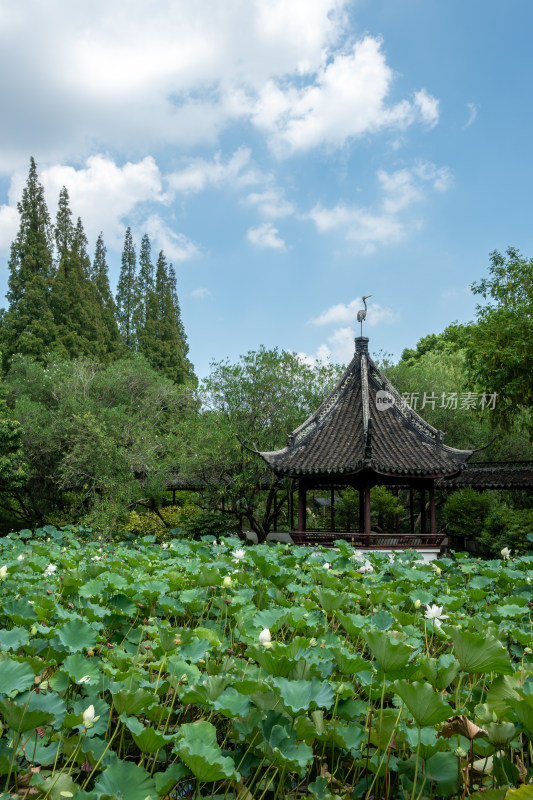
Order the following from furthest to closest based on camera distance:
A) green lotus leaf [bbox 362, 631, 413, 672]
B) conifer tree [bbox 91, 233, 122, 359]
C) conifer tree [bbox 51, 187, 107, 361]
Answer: conifer tree [bbox 91, 233, 122, 359] < conifer tree [bbox 51, 187, 107, 361] < green lotus leaf [bbox 362, 631, 413, 672]

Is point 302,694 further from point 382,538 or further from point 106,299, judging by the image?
point 106,299

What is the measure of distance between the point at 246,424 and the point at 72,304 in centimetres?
1524

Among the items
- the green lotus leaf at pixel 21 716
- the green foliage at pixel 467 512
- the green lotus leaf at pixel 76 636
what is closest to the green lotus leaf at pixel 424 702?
the green lotus leaf at pixel 21 716

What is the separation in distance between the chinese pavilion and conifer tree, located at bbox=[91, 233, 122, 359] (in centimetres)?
1740

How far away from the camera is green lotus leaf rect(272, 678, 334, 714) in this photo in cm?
214

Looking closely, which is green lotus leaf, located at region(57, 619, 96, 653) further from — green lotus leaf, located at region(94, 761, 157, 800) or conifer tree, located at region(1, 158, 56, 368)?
conifer tree, located at region(1, 158, 56, 368)

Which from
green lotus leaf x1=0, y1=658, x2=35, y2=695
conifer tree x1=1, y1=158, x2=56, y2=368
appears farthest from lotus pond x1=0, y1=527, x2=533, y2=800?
conifer tree x1=1, y1=158, x2=56, y2=368

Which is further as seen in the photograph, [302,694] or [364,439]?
[364,439]

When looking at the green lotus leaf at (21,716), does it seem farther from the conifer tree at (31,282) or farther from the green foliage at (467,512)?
the conifer tree at (31,282)

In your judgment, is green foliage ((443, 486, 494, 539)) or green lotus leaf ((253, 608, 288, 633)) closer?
green lotus leaf ((253, 608, 288, 633))

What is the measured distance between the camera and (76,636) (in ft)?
9.53

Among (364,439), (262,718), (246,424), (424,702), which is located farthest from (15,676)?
(246,424)

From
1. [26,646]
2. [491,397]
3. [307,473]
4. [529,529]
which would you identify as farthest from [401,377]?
[26,646]

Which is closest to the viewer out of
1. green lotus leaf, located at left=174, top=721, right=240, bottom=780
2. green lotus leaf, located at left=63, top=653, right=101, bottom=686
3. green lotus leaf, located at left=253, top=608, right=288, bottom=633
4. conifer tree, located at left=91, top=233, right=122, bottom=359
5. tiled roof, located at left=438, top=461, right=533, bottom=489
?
green lotus leaf, located at left=174, top=721, right=240, bottom=780
